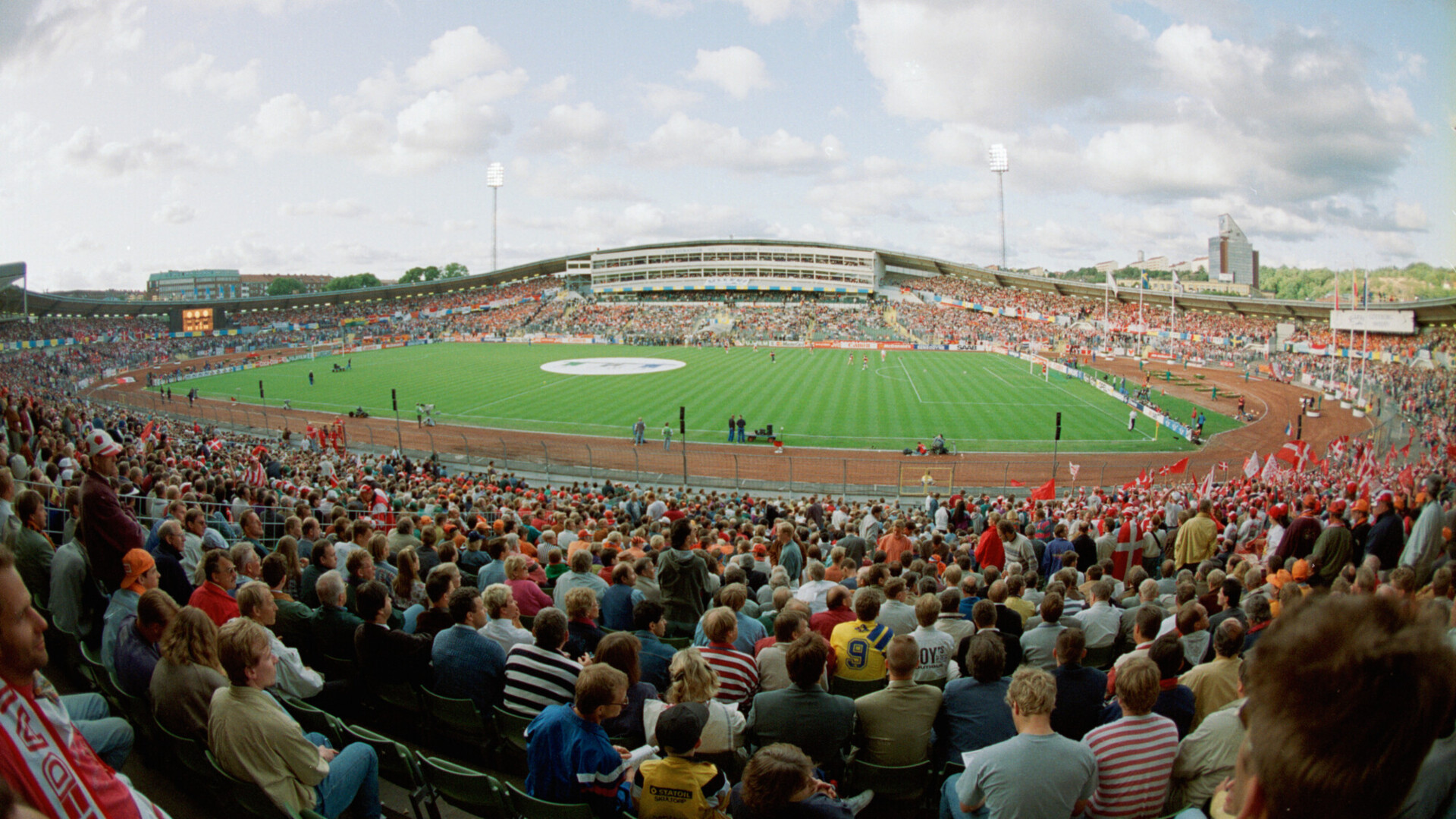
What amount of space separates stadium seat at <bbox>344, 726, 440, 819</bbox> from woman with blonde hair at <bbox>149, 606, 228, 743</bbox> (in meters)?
0.88

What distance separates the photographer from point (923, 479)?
89.4 feet

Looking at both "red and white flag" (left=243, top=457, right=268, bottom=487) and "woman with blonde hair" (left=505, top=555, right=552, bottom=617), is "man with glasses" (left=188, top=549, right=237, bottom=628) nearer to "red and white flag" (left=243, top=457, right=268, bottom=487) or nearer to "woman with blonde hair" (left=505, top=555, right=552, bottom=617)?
"woman with blonde hair" (left=505, top=555, right=552, bottom=617)

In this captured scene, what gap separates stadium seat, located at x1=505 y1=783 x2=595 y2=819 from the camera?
4168 mm

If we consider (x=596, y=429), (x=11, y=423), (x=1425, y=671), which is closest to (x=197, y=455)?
(x=11, y=423)

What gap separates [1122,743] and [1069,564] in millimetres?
7143

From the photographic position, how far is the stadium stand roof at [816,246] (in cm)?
5969

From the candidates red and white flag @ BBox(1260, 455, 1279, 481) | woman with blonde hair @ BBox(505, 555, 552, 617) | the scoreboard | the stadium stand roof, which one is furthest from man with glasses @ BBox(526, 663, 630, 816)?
the scoreboard

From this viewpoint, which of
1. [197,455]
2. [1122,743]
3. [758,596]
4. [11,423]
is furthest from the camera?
[197,455]

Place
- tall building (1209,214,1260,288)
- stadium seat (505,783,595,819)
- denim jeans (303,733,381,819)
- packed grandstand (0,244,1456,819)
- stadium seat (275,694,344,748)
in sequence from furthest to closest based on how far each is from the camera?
tall building (1209,214,1260,288)
stadium seat (275,694,344,748)
denim jeans (303,733,381,819)
stadium seat (505,783,595,819)
packed grandstand (0,244,1456,819)

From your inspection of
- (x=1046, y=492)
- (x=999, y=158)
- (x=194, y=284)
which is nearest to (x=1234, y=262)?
(x=999, y=158)

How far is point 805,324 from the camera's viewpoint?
92750mm

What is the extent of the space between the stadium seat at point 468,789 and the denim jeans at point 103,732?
178cm

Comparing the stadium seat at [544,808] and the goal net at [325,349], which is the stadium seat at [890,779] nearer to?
the stadium seat at [544,808]

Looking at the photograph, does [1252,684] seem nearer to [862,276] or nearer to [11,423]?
[11,423]
